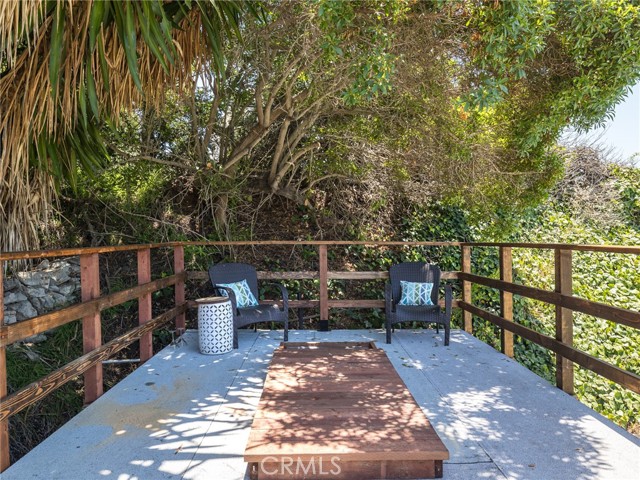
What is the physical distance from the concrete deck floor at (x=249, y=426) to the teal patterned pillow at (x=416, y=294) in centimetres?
95

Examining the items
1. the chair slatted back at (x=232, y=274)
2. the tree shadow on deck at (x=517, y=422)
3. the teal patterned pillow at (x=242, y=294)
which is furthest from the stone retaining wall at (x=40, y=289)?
the tree shadow on deck at (x=517, y=422)

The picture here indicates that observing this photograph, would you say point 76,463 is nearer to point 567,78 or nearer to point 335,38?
point 335,38

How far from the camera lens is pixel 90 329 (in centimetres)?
285

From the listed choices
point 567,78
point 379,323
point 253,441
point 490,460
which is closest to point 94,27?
point 253,441

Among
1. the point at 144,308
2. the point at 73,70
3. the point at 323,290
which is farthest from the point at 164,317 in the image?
the point at 73,70

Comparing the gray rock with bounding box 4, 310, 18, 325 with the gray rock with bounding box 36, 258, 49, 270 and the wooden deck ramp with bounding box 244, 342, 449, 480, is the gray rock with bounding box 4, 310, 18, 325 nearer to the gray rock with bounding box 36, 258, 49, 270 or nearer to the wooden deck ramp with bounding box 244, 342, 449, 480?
the gray rock with bounding box 36, 258, 49, 270

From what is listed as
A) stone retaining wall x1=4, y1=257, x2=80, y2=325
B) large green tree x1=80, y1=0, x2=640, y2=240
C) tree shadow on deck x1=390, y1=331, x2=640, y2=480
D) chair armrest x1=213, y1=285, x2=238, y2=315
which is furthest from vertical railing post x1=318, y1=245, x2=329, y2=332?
stone retaining wall x1=4, y1=257, x2=80, y2=325

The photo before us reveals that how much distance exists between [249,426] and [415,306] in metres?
2.38

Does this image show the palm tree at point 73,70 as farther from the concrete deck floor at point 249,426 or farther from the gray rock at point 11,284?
the gray rock at point 11,284

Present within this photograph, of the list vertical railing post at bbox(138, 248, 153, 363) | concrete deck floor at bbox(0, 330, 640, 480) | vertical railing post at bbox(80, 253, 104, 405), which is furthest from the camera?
vertical railing post at bbox(138, 248, 153, 363)

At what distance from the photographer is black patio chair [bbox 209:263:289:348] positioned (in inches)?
159

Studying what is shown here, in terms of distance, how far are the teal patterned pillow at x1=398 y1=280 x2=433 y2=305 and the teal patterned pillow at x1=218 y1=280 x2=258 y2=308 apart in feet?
5.30

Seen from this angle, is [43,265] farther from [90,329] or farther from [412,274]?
[412,274]

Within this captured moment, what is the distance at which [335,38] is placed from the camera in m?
2.89
